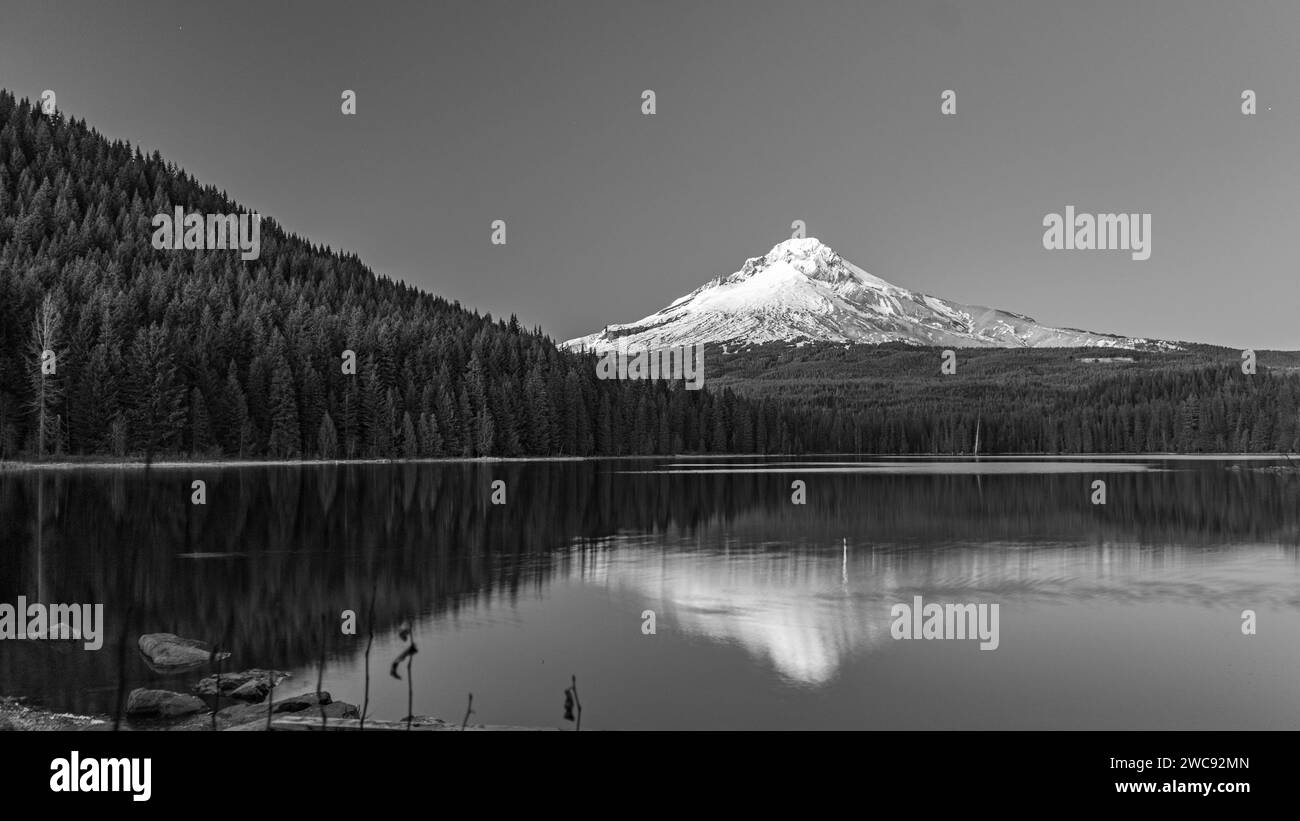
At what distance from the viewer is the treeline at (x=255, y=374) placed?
10412 centimetres

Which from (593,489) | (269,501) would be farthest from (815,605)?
(593,489)

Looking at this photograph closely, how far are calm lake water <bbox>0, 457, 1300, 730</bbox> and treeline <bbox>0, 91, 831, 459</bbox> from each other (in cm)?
4783

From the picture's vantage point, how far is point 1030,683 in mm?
20641

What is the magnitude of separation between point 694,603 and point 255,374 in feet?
348

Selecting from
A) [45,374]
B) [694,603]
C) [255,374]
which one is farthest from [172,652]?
[255,374]

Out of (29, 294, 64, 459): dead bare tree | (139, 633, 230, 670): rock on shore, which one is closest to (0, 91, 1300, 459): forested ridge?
(29, 294, 64, 459): dead bare tree

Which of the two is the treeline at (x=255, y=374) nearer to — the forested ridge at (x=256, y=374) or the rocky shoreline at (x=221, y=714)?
the forested ridge at (x=256, y=374)

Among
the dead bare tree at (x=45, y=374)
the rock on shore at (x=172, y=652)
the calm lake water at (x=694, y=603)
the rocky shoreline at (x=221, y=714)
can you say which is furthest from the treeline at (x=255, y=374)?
the rocky shoreline at (x=221, y=714)

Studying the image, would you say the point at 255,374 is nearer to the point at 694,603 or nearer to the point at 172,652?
the point at 694,603

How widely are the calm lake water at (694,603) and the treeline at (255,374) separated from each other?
47.8m

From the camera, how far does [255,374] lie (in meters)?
122

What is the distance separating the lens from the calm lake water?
754 inches
